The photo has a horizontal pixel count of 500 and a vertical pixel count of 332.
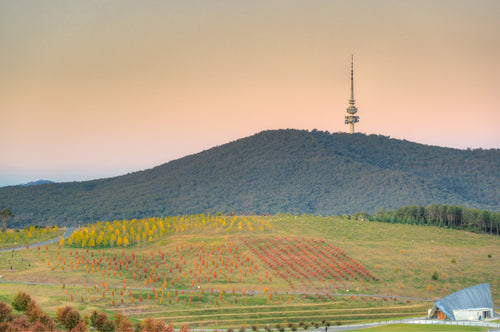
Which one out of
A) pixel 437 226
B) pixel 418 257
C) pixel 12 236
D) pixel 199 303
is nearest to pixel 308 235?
pixel 418 257

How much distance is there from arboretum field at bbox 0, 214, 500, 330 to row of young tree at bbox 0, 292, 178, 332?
37.7 ft

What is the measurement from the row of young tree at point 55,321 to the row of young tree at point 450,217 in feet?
436

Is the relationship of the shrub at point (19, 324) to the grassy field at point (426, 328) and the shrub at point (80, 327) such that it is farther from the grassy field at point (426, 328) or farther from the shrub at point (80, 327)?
the grassy field at point (426, 328)

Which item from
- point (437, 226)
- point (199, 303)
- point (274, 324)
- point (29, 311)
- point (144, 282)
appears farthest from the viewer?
point (437, 226)

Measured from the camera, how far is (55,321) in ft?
171

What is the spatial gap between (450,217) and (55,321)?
142 metres

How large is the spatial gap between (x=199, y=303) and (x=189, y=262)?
29.7 metres

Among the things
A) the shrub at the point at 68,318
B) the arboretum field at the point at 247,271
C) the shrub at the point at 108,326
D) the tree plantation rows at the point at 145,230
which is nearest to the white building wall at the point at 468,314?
the arboretum field at the point at 247,271

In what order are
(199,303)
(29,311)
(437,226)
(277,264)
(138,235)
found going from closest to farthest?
(29,311) < (199,303) < (277,264) < (138,235) < (437,226)

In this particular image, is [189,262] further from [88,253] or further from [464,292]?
[464,292]

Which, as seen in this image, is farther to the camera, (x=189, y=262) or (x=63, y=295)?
(x=189, y=262)

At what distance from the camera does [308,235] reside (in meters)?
136

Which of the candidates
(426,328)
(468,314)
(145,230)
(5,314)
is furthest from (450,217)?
(5,314)

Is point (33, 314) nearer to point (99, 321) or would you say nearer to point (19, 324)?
point (19, 324)
